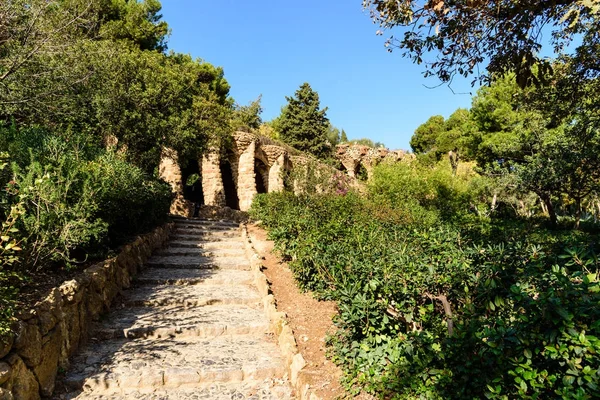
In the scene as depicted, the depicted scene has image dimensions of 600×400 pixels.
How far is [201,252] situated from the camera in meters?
8.84

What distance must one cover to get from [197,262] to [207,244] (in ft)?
5.86

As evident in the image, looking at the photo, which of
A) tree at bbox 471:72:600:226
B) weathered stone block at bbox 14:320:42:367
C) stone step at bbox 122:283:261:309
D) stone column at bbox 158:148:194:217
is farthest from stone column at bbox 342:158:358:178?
weathered stone block at bbox 14:320:42:367

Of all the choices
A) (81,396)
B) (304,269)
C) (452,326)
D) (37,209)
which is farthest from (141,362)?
(452,326)

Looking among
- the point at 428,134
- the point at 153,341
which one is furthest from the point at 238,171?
the point at 428,134

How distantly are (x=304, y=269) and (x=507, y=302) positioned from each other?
3545 millimetres

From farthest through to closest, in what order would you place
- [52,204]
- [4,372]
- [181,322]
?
[181,322], [52,204], [4,372]

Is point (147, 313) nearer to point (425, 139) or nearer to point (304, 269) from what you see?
point (304, 269)

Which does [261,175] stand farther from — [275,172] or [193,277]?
[193,277]

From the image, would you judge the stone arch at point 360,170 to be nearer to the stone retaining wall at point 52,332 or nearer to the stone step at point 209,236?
the stone step at point 209,236

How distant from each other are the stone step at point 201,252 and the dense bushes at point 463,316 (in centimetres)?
359

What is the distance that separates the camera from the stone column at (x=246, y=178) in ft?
61.5

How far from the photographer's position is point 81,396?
11.1ft

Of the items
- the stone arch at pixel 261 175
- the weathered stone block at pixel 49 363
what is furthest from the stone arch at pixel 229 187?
the weathered stone block at pixel 49 363

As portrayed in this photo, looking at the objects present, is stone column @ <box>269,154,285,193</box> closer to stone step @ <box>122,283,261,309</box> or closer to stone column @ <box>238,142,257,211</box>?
stone column @ <box>238,142,257,211</box>
